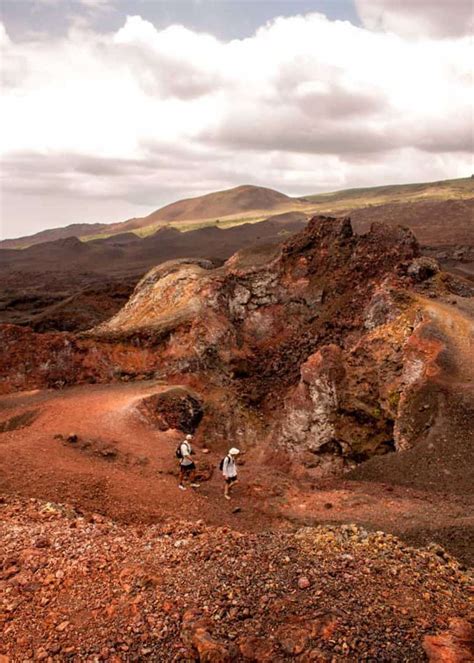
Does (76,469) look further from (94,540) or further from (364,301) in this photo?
(364,301)

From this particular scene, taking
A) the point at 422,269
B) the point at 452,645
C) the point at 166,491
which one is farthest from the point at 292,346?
the point at 452,645

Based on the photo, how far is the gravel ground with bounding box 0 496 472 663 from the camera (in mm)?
6969

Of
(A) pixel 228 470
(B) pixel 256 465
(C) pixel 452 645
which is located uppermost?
(C) pixel 452 645

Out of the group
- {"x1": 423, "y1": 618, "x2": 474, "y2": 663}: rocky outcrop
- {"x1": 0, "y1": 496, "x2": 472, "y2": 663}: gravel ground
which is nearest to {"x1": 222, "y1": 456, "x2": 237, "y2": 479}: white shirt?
{"x1": 0, "y1": 496, "x2": 472, "y2": 663}: gravel ground

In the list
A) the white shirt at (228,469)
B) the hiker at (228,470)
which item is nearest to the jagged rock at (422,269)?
the hiker at (228,470)

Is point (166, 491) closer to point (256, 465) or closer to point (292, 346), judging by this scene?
point (256, 465)

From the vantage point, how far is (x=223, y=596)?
26.1ft

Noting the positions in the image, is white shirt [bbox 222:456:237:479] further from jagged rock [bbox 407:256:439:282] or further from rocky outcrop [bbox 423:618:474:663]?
jagged rock [bbox 407:256:439:282]

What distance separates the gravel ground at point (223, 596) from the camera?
274 inches

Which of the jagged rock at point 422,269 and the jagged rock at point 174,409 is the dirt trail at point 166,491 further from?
the jagged rock at point 422,269

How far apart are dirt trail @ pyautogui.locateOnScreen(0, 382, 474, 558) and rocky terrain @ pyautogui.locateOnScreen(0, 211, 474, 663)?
0.09 metres

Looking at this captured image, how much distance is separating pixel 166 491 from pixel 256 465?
4.83 meters

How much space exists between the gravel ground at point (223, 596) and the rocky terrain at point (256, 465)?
1.3 inches

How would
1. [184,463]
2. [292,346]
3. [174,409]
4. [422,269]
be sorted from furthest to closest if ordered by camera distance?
[292,346], [422,269], [174,409], [184,463]
